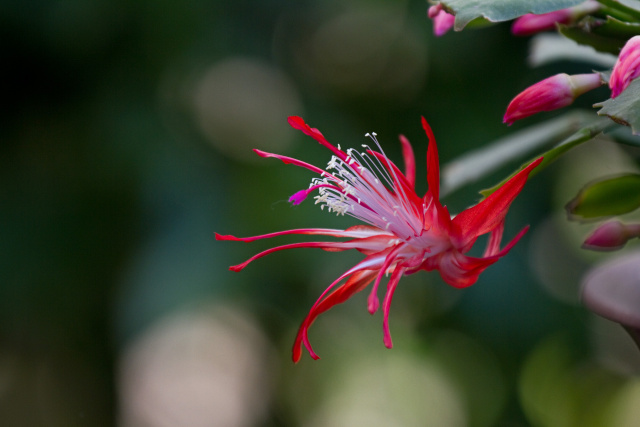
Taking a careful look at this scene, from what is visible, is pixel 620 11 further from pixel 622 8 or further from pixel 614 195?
pixel 614 195

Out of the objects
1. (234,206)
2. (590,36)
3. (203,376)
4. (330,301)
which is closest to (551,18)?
(590,36)

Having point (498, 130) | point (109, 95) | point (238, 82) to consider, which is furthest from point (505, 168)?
point (109, 95)

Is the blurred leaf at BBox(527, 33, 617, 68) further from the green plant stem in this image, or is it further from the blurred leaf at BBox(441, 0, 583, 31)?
the blurred leaf at BBox(441, 0, 583, 31)

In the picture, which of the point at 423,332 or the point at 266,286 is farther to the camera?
the point at 423,332

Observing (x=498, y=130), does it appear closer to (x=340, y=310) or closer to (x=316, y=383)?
(x=340, y=310)

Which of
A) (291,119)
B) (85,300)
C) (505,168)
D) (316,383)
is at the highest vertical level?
(291,119)

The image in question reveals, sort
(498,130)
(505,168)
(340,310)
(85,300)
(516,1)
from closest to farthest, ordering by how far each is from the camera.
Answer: (516,1)
(505,168)
(498,130)
(85,300)
(340,310)

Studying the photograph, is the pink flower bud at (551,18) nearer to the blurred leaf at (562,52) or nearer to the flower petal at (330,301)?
the blurred leaf at (562,52)

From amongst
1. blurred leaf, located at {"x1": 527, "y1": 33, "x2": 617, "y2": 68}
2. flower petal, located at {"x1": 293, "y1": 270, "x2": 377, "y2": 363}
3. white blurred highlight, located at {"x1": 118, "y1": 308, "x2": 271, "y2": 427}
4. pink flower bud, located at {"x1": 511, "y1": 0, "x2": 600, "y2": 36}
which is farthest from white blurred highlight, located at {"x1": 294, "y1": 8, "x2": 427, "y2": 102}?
flower petal, located at {"x1": 293, "y1": 270, "x2": 377, "y2": 363}
